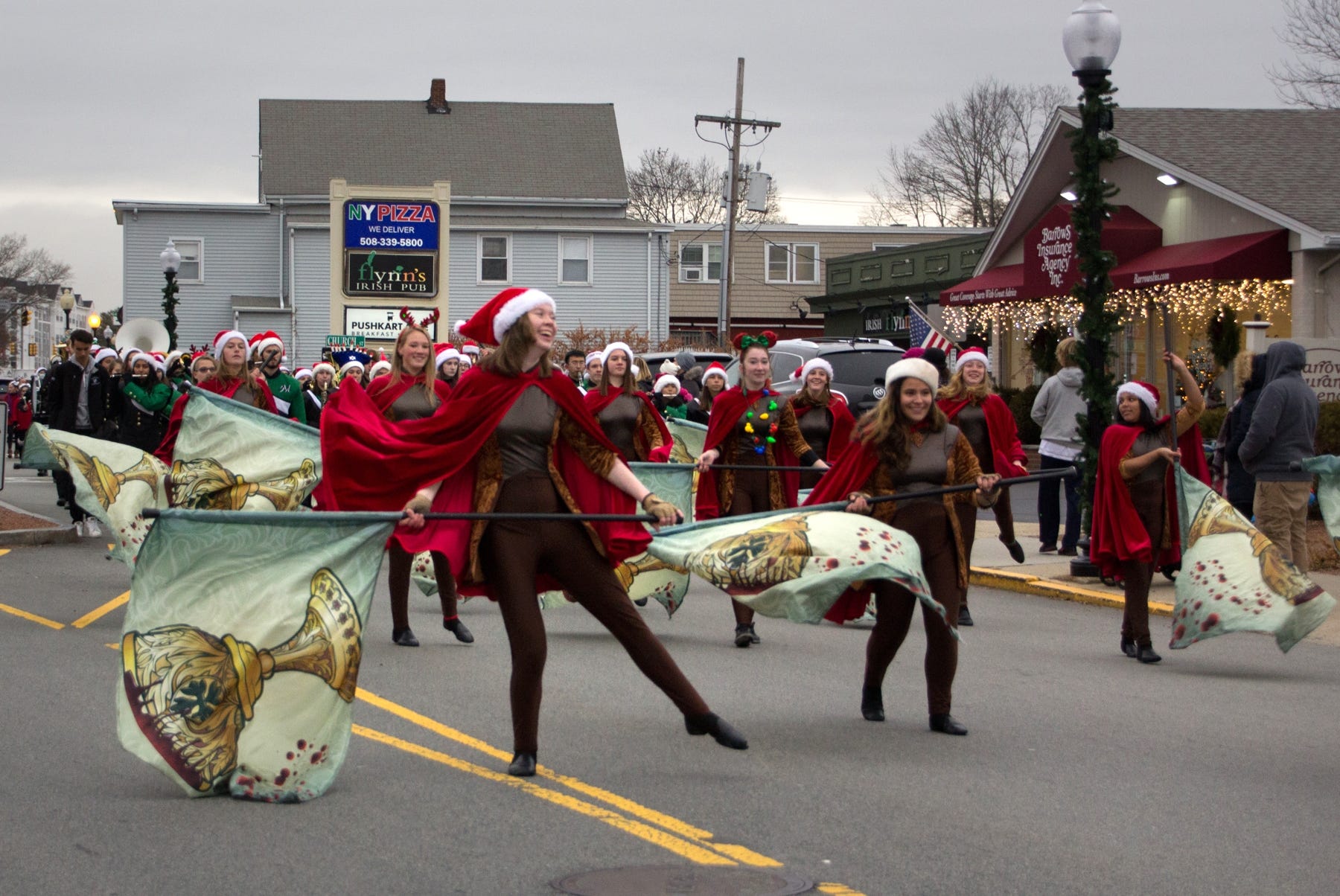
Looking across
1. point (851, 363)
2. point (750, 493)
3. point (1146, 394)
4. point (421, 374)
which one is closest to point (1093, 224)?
point (1146, 394)

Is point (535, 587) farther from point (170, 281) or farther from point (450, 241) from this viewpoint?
point (450, 241)

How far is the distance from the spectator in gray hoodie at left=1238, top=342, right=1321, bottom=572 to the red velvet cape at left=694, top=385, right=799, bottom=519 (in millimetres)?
3642

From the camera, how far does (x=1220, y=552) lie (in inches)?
375

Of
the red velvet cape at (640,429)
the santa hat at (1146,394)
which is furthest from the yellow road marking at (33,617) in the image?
the santa hat at (1146,394)

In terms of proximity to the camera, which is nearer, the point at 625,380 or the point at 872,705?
the point at 872,705

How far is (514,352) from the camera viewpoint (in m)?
6.59

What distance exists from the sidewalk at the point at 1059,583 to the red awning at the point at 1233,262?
24.5 ft

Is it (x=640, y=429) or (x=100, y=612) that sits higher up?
(x=640, y=429)

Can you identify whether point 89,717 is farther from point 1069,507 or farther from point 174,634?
point 1069,507

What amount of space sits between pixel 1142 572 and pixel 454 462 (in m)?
5.00

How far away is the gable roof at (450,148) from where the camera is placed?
149 ft

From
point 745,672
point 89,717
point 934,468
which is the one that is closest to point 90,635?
point 89,717

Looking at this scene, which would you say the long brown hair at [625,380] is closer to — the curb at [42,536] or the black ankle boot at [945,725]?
the black ankle boot at [945,725]

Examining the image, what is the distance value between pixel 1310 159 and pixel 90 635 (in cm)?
1960
